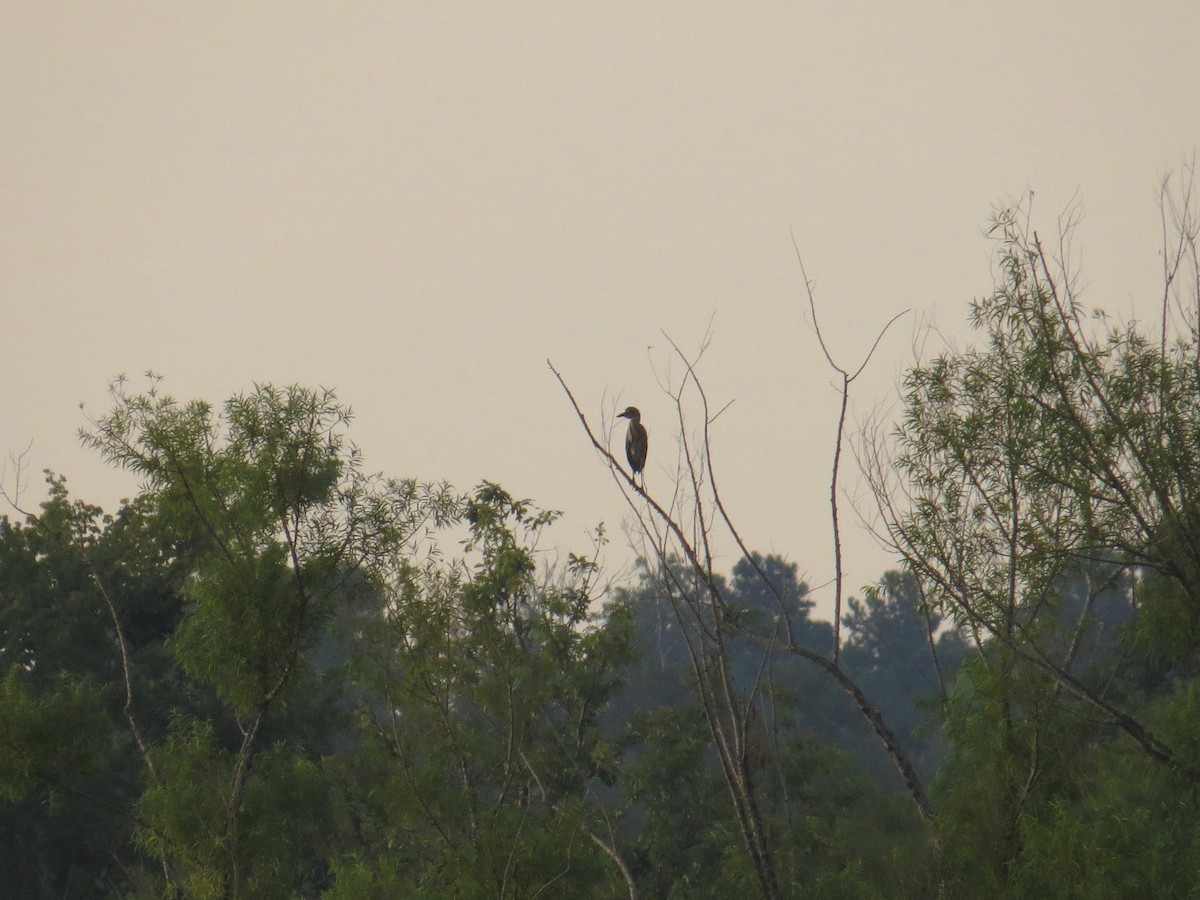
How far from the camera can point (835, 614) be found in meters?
8.50

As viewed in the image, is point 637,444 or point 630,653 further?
point 630,653

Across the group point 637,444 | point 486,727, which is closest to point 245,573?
point 637,444


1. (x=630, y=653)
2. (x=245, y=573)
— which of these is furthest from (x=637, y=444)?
(x=630, y=653)

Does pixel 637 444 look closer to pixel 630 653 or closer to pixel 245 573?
pixel 245 573

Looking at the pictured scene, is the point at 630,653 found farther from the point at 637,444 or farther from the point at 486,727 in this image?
the point at 637,444

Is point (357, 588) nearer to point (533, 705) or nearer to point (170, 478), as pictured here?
point (170, 478)

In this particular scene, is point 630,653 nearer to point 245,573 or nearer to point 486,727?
point 486,727

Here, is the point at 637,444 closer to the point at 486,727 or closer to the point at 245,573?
the point at 245,573

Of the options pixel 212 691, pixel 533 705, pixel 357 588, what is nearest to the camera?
pixel 357 588

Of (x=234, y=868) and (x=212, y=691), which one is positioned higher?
(x=212, y=691)

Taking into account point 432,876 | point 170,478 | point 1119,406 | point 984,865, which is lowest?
point 984,865

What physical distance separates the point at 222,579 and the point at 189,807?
194cm

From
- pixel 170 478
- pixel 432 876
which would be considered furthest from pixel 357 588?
pixel 432 876

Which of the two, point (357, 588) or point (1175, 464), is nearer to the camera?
point (1175, 464)
